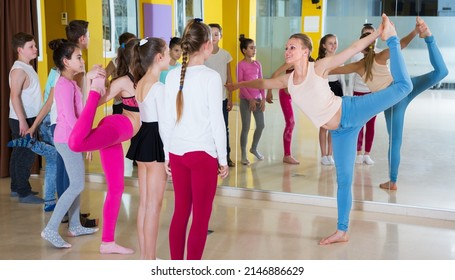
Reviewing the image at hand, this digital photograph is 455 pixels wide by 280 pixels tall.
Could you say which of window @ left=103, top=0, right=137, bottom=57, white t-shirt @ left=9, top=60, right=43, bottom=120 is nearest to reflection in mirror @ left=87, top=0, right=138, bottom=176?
window @ left=103, top=0, right=137, bottom=57

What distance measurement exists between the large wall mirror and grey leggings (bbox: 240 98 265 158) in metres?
0.04

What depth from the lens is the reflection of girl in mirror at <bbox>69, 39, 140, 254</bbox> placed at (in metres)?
3.79

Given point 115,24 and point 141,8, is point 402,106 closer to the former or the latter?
point 141,8

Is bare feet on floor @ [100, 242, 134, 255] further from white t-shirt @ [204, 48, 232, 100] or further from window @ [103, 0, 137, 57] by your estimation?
window @ [103, 0, 137, 57]

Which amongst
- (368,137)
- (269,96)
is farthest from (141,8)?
(368,137)

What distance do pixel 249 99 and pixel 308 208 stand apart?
116cm

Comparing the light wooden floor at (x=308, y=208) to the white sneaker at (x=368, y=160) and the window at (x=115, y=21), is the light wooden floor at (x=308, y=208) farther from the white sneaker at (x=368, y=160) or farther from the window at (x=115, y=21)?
the window at (x=115, y=21)

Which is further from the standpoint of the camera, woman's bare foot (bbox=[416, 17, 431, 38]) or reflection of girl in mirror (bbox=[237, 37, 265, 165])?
reflection of girl in mirror (bbox=[237, 37, 265, 165])

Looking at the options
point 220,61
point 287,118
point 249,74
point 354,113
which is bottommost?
point 287,118

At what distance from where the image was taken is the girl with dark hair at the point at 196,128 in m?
3.42

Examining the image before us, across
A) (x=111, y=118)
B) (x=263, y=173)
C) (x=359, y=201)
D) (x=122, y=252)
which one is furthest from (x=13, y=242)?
(x=359, y=201)

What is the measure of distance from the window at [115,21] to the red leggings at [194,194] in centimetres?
297

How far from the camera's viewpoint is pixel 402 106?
5.39 meters
